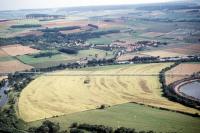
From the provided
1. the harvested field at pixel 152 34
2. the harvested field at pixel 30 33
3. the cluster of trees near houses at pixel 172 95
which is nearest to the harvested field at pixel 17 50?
the harvested field at pixel 30 33

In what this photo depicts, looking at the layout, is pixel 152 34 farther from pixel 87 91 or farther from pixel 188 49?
pixel 87 91

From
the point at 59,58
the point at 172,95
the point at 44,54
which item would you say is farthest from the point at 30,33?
the point at 172,95

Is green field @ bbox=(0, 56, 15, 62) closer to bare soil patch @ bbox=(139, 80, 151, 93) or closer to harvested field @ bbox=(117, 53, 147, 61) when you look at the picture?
harvested field @ bbox=(117, 53, 147, 61)

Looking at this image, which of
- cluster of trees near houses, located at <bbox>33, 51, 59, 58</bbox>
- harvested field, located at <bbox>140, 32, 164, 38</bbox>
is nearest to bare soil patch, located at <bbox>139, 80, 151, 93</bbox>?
cluster of trees near houses, located at <bbox>33, 51, 59, 58</bbox>

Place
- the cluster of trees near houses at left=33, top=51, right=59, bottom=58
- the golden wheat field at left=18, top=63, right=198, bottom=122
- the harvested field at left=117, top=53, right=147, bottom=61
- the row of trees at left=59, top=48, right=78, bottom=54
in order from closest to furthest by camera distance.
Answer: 1. the golden wheat field at left=18, top=63, right=198, bottom=122
2. the harvested field at left=117, top=53, right=147, bottom=61
3. the cluster of trees near houses at left=33, top=51, right=59, bottom=58
4. the row of trees at left=59, top=48, right=78, bottom=54

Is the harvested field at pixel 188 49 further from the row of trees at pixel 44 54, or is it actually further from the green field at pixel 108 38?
the row of trees at pixel 44 54

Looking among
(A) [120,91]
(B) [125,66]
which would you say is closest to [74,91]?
(A) [120,91]
